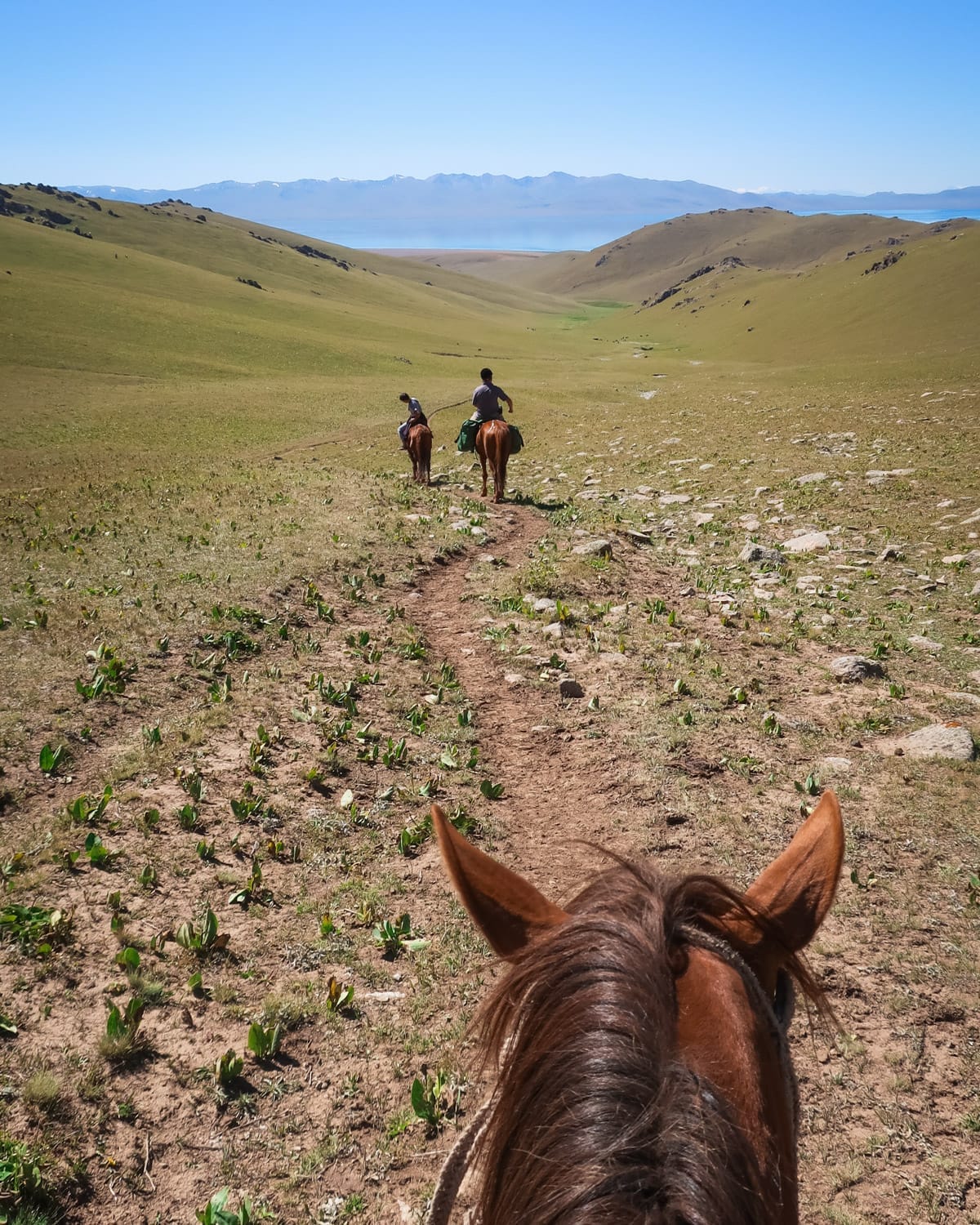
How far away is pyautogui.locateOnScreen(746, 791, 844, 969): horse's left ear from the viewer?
200 centimetres

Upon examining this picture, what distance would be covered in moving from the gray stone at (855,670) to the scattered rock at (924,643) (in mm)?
846

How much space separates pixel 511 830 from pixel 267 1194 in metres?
3.07

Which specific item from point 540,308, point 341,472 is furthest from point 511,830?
point 540,308

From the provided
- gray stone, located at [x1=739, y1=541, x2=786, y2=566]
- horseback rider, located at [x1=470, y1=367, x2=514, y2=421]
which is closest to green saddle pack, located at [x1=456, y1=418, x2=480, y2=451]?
horseback rider, located at [x1=470, y1=367, x2=514, y2=421]

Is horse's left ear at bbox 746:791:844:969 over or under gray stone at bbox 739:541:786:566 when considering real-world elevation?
over

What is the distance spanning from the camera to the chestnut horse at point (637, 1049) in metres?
1.25

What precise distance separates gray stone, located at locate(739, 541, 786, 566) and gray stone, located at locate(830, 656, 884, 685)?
13.6 ft

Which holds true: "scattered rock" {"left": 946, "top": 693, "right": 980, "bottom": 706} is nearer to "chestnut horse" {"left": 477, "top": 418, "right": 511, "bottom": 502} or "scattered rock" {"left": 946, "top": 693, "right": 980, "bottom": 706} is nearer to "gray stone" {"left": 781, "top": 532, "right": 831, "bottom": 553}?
"gray stone" {"left": 781, "top": 532, "right": 831, "bottom": 553}

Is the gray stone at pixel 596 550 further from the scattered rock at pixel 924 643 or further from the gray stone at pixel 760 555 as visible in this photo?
the scattered rock at pixel 924 643

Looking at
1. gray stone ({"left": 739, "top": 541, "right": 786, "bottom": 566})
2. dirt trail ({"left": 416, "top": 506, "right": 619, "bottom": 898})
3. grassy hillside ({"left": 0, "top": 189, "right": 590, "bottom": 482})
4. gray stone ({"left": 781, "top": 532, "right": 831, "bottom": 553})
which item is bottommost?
dirt trail ({"left": 416, "top": 506, "right": 619, "bottom": 898})

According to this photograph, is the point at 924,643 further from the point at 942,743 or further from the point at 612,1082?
the point at 612,1082

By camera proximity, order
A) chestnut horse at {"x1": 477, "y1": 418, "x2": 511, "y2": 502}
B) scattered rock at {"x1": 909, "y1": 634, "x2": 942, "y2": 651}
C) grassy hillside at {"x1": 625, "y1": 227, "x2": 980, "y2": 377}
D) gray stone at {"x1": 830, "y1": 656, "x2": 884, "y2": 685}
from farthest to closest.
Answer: grassy hillside at {"x1": 625, "y1": 227, "x2": 980, "y2": 377} → chestnut horse at {"x1": 477, "y1": 418, "x2": 511, "y2": 502} → scattered rock at {"x1": 909, "y1": 634, "x2": 942, "y2": 651} → gray stone at {"x1": 830, "y1": 656, "x2": 884, "y2": 685}

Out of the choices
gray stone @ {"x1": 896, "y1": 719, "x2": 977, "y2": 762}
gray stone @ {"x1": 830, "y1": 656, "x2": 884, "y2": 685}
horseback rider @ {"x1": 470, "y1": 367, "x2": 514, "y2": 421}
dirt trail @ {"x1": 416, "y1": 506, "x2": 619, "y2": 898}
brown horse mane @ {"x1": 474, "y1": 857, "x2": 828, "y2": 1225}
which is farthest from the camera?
horseback rider @ {"x1": 470, "y1": 367, "x2": 514, "y2": 421}

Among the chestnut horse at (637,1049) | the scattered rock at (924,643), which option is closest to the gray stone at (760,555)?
the scattered rock at (924,643)
